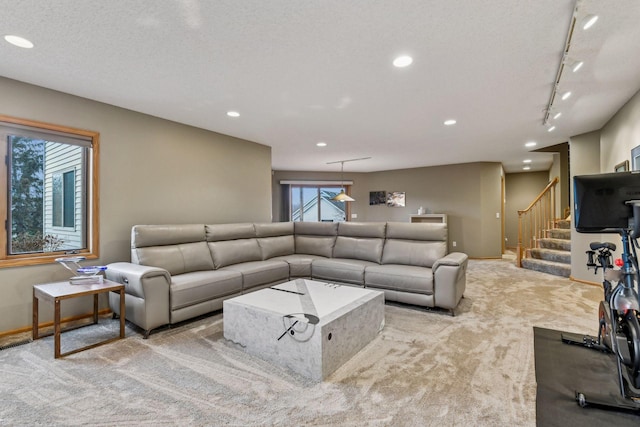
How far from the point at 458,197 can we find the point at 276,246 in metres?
5.14

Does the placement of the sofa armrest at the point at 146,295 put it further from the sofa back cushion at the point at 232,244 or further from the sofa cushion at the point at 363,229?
the sofa cushion at the point at 363,229

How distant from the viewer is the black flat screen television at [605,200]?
1754mm

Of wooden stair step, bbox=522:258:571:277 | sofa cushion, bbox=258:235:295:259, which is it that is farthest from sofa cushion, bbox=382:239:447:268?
wooden stair step, bbox=522:258:571:277

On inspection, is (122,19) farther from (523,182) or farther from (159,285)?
(523,182)

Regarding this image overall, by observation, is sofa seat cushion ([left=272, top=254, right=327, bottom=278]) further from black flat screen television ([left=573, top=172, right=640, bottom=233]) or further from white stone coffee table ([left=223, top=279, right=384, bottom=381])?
black flat screen television ([left=573, top=172, right=640, bottom=233])

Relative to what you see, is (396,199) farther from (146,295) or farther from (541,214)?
(146,295)

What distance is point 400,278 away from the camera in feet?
11.8

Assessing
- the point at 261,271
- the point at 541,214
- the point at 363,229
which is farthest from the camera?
the point at 541,214

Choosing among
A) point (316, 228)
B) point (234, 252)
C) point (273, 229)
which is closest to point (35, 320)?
point (234, 252)

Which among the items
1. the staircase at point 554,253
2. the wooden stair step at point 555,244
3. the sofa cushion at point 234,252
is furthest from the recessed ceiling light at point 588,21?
the wooden stair step at point 555,244

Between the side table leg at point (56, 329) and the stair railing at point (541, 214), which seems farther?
the stair railing at point (541, 214)

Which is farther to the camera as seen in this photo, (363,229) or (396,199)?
(396,199)

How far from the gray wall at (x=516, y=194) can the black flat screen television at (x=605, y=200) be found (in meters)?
8.37

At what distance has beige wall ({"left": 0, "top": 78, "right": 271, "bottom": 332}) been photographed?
2.90 meters
